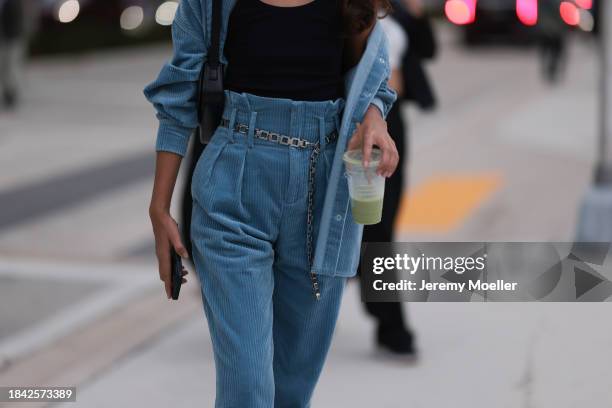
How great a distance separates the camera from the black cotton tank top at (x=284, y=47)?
8.50 feet

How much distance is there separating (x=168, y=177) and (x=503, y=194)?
6.07 m

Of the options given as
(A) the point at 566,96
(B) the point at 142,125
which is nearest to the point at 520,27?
(A) the point at 566,96

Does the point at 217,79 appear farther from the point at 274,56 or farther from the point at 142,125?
the point at 142,125

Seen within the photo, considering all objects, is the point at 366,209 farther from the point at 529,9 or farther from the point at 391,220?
the point at 529,9

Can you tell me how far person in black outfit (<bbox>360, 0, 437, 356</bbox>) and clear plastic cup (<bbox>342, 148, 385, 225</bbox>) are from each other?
5.80 feet

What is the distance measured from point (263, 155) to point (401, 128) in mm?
1961

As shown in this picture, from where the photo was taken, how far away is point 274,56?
2.59 metres

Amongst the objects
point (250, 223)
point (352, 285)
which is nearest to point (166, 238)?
point (250, 223)

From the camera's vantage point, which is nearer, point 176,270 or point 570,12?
point 176,270

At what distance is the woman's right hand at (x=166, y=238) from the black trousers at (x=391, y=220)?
1.75 m

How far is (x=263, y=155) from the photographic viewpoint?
261 cm

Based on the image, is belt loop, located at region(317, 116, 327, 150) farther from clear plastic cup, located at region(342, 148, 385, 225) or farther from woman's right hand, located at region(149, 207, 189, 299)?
woman's right hand, located at region(149, 207, 189, 299)

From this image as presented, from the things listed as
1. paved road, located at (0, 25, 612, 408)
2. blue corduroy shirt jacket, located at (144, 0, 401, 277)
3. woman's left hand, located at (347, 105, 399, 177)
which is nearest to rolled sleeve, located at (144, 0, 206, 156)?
blue corduroy shirt jacket, located at (144, 0, 401, 277)

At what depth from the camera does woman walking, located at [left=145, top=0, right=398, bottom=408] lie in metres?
2.59
